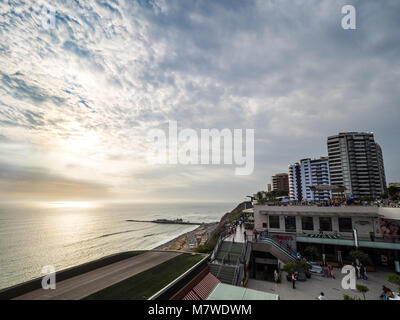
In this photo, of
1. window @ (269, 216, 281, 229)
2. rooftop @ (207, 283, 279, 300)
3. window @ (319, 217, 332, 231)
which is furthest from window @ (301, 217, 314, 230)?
rooftop @ (207, 283, 279, 300)

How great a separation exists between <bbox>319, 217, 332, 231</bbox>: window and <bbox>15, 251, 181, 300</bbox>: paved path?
2093 cm

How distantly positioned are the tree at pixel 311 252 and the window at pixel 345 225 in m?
5.59

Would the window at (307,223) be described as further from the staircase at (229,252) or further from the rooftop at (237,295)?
the rooftop at (237,295)

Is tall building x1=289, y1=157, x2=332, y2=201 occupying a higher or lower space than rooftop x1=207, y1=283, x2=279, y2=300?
higher

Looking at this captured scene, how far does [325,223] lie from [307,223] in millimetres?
2181

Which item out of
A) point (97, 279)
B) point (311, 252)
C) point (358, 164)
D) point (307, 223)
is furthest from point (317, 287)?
point (358, 164)

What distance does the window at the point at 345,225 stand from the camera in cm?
2623

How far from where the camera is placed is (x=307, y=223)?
28484mm

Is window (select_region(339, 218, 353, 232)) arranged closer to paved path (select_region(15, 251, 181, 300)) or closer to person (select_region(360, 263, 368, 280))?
person (select_region(360, 263, 368, 280))

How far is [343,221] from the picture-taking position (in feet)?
87.3

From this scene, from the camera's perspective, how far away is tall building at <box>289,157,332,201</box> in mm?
117812
